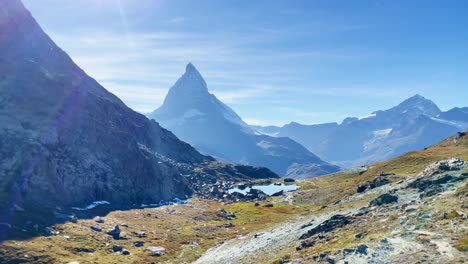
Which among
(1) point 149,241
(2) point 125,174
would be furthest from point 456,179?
(2) point 125,174

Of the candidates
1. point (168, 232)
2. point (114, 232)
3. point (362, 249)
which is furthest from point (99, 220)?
point (362, 249)

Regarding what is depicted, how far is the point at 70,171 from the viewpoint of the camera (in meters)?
142

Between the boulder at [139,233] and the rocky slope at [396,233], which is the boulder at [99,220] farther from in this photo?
the rocky slope at [396,233]

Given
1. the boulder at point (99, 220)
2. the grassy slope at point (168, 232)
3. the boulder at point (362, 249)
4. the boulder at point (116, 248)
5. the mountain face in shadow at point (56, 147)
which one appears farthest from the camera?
the mountain face in shadow at point (56, 147)

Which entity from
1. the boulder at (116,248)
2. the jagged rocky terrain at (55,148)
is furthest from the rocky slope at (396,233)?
the jagged rocky terrain at (55,148)

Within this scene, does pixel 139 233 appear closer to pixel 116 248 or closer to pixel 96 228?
pixel 96 228

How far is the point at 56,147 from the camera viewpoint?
14238 cm

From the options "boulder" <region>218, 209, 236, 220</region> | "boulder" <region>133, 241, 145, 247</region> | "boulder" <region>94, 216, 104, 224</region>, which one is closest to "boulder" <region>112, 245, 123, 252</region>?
"boulder" <region>133, 241, 145, 247</region>

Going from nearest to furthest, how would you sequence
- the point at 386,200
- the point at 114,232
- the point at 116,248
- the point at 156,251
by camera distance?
the point at 386,200, the point at 116,248, the point at 156,251, the point at 114,232

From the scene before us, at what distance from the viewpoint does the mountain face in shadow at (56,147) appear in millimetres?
124000

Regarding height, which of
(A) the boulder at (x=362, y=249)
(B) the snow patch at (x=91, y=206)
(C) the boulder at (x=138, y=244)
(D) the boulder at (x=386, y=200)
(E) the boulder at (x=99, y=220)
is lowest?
(C) the boulder at (x=138, y=244)

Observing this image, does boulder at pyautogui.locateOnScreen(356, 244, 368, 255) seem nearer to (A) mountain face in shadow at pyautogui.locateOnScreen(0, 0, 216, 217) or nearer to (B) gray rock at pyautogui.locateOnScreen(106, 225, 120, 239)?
(B) gray rock at pyautogui.locateOnScreen(106, 225, 120, 239)

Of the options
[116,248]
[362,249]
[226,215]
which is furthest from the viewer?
[226,215]

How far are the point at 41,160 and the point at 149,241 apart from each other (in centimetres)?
5172
